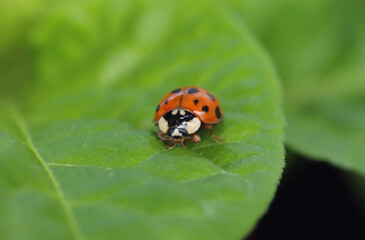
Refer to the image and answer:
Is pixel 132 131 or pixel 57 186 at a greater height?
pixel 132 131

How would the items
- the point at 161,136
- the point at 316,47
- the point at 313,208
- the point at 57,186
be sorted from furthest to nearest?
the point at 316,47, the point at 313,208, the point at 161,136, the point at 57,186

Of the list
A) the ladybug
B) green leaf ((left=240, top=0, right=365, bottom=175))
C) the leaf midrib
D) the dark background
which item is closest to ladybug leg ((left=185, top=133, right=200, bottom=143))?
the ladybug

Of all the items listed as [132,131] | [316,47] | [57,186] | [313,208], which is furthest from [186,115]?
[316,47]

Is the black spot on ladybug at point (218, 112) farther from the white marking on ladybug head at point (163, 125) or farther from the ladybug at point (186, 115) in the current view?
the white marking on ladybug head at point (163, 125)

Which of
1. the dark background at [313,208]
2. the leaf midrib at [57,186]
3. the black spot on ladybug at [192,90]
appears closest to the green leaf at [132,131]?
the leaf midrib at [57,186]

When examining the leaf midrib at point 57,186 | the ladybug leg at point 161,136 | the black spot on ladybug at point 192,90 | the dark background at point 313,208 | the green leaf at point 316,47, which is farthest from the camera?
the green leaf at point 316,47

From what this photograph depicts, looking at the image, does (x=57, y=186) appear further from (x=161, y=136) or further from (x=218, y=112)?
(x=218, y=112)

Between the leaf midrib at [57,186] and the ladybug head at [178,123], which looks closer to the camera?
the leaf midrib at [57,186]

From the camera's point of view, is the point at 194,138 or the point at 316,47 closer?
the point at 194,138
